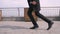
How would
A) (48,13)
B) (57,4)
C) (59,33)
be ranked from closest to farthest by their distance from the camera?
(59,33) → (48,13) → (57,4)

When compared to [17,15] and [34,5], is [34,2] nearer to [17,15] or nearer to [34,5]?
[34,5]

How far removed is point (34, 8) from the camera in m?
7.27

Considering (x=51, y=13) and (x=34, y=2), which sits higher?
(x=34, y=2)

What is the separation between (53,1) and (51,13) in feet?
5.10

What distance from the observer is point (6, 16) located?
444 inches

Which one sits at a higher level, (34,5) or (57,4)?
(34,5)

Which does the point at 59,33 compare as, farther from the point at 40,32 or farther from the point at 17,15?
the point at 17,15

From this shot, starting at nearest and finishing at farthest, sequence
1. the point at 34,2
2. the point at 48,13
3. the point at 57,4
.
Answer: the point at 34,2 → the point at 48,13 → the point at 57,4

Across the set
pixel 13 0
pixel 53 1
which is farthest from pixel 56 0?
pixel 13 0

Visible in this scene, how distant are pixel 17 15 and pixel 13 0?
1452 millimetres

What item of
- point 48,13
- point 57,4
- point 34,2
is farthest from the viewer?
point 57,4

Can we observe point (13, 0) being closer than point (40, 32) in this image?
No

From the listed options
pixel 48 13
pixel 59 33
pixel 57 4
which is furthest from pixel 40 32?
pixel 57 4

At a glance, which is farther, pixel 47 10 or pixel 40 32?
pixel 47 10
